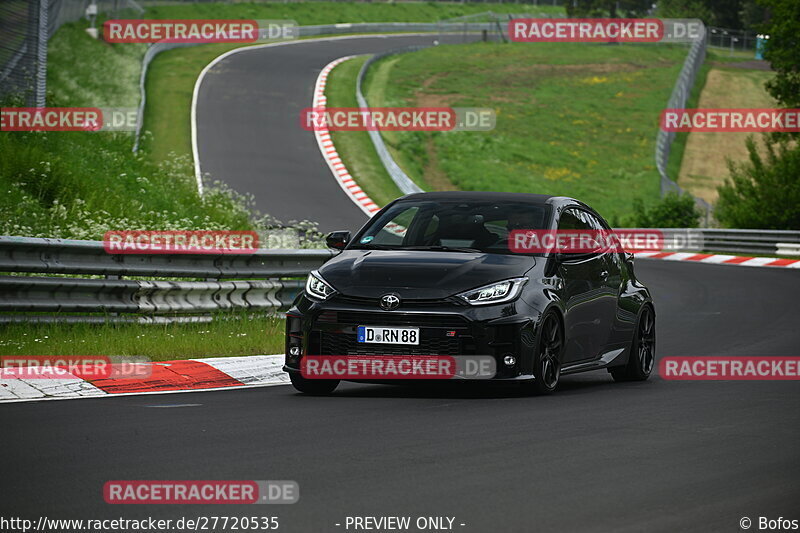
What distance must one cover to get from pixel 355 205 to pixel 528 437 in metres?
31.1

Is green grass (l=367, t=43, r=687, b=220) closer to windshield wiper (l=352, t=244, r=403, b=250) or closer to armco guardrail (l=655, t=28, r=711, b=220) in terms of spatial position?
armco guardrail (l=655, t=28, r=711, b=220)

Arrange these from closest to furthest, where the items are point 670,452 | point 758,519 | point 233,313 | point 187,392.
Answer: point 758,519 < point 670,452 < point 187,392 < point 233,313

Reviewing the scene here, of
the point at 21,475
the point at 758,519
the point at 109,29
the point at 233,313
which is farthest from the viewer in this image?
the point at 109,29

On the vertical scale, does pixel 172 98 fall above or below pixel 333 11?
below

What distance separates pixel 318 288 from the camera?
10.9 meters

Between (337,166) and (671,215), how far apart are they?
10578 millimetres

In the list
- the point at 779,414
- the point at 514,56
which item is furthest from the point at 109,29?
the point at 779,414

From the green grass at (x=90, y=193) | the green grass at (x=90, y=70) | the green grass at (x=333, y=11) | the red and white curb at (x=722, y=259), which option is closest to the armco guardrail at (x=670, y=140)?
the red and white curb at (x=722, y=259)

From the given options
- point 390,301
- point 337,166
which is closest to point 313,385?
point 390,301

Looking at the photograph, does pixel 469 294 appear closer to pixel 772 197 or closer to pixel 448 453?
pixel 448 453

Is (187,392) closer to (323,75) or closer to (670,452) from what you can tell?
(670,452)

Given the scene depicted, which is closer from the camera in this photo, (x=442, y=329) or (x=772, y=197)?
(x=442, y=329)

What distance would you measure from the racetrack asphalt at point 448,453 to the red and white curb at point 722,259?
70.8ft

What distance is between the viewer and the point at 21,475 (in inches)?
281
